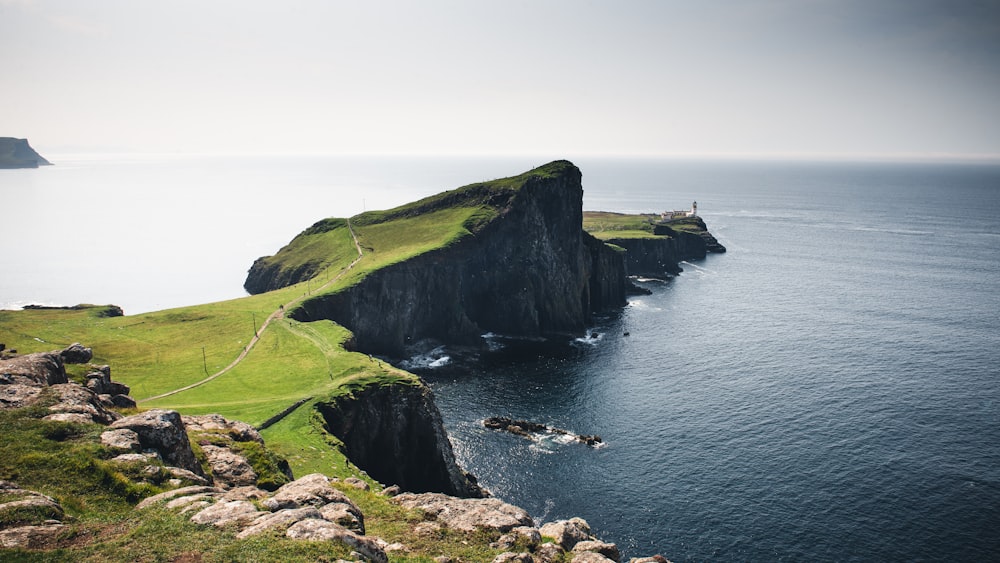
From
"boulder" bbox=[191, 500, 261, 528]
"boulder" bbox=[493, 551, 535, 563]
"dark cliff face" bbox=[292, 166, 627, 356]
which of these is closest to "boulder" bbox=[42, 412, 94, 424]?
"boulder" bbox=[191, 500, 261, 528]

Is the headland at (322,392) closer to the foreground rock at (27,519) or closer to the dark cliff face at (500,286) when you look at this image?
the foreground rock at (27,519)

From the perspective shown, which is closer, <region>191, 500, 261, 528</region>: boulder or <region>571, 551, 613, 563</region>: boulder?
<region>191, 500, 261, 528</region>: boulder

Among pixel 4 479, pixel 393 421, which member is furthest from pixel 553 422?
pixel 4 479

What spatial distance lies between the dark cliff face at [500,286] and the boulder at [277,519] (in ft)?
270

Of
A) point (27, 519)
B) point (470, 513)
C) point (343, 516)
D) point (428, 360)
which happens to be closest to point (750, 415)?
point (428, 360)

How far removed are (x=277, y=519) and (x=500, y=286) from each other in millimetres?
113173

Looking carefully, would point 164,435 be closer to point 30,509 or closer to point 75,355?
point 30,509

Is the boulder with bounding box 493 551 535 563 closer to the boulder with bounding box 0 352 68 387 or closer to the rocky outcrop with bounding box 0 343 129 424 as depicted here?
the rocky outcrop with bounding box 0 343 129 424

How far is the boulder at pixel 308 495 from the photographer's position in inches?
1115

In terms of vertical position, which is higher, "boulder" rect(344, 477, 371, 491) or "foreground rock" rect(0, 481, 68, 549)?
"foreground rock" rect(0, 481, 68, 549)

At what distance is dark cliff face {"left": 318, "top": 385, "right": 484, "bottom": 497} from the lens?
215 feet

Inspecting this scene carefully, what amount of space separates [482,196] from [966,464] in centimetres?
11641

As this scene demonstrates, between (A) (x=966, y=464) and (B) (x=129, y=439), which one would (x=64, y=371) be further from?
(A) (x=966, y=464)

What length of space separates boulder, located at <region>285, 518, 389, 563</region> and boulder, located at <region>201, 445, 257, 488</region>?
502 inches
